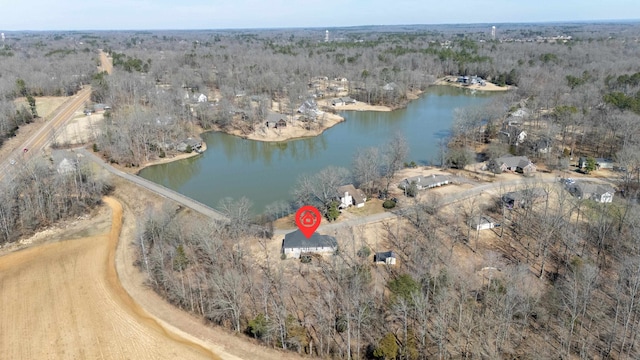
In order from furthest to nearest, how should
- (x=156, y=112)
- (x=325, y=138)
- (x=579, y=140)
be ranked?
(x=325, y=138) → (x=156, y=112) → (x=579, y=140)

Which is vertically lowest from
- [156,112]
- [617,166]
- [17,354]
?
[17,354]

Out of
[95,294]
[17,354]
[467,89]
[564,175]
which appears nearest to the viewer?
[17,354]

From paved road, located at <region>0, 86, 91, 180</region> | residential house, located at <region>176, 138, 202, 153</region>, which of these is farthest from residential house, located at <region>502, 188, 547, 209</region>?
paved road, located at <region>0, 86, 91, 180</region>

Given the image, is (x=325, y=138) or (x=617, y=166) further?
(x=325, y=138)

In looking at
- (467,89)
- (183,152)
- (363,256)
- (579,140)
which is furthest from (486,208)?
(467,89)

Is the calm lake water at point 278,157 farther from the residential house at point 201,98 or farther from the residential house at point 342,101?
the residential house at point 201,98

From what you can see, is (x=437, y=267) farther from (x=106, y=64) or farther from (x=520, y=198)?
(x=106, y=64)

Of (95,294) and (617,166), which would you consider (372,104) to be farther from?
(95,294)
